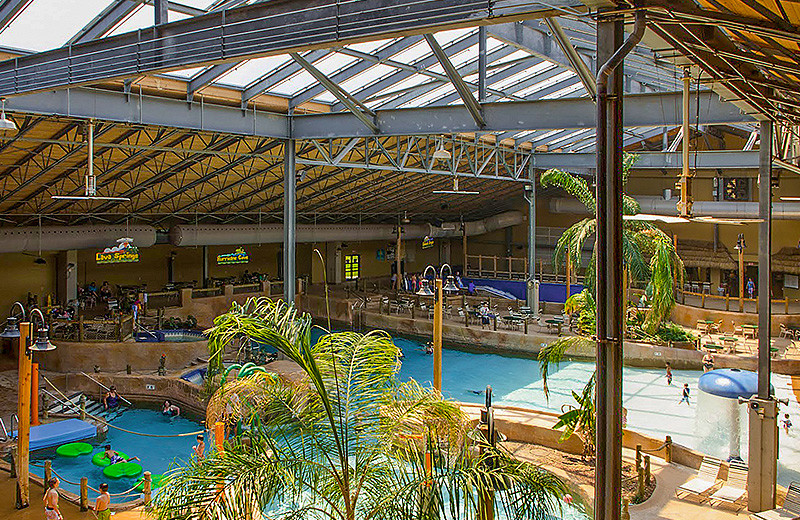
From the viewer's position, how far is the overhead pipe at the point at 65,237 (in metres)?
19.7

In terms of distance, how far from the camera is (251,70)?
1373 cm

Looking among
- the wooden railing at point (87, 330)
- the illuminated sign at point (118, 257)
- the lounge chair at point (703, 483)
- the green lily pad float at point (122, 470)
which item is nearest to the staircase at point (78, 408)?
the wooden railing at point (87, 330)

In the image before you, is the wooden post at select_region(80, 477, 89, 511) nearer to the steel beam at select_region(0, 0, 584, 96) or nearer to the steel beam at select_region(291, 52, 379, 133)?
the steel beam at select_region(0, 0, 584, 96)

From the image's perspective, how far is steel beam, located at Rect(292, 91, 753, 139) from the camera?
12.2 meters

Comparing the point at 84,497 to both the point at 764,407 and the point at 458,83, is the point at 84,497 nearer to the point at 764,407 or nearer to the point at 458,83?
the point at 458,83

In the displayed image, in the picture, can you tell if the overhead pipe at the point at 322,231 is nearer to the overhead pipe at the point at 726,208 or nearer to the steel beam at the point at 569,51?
the overhead pipe at the point at 726,208

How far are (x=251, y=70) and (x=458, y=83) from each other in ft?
14.7

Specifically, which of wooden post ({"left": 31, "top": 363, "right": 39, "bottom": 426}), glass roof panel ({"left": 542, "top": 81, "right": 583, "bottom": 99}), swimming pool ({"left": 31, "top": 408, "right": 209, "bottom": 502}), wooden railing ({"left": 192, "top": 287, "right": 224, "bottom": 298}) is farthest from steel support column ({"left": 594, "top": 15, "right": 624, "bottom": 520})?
wooden railing ({"left": 192, "top": 287, "right": 224, "bottom": 298})

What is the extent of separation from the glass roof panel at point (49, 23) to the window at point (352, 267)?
2555cm

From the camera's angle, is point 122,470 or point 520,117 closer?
point 122,470

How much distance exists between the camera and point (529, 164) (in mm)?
26453

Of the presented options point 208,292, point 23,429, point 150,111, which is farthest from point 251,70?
point 208,292

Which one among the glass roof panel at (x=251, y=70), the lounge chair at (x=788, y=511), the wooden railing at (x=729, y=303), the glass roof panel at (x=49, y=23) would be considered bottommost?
the lounge chair at (x=788, y=511)

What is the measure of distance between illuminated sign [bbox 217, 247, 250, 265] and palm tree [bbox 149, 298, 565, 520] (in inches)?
1025
